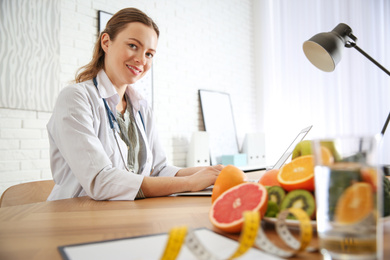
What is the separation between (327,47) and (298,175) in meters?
0.98

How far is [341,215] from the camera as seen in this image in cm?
41

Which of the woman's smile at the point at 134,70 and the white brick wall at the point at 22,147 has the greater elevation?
the woman's smile at the point at 134,70

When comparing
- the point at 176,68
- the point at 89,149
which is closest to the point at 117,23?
the point at 89,149

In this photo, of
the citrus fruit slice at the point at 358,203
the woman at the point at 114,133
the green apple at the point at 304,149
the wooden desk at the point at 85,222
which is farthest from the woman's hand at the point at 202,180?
the citrus fruit slice at the point at 358,203

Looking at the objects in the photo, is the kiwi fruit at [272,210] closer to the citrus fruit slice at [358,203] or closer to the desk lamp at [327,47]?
the citrus fruit slice at [358,203]

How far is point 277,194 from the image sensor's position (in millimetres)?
624

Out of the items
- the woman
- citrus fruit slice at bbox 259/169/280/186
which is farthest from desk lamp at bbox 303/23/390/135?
citrus fruit slice at bbox 259/169/280/186

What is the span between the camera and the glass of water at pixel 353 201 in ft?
1.30

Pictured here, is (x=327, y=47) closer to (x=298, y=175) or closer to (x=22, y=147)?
(x=298, y=175)

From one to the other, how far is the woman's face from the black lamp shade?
2.43 feet

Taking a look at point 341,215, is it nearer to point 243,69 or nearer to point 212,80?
point 212,80

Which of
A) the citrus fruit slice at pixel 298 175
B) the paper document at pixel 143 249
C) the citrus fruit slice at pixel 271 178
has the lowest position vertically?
the paper document at pixel 143 249

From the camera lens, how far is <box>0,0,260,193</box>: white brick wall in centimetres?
244

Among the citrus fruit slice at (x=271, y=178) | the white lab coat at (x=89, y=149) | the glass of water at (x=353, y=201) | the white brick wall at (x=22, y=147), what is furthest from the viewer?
the white brick wall at (x=22, y=147)
